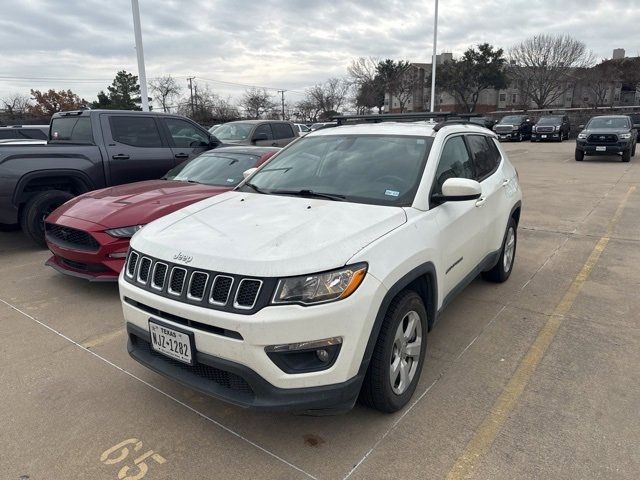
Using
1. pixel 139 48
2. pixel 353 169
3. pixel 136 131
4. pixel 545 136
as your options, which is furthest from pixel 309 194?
pixel 545 136

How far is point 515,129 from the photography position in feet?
98.8

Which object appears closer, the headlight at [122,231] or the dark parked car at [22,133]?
the headlight at [122,231]

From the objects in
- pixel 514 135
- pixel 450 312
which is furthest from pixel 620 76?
pixel 450 312

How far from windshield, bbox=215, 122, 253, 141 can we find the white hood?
9.24 metres

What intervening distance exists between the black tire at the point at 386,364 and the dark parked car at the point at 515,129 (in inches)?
1188

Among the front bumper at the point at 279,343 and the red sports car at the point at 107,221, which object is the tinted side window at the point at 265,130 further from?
the front bumper at the point at 279,343

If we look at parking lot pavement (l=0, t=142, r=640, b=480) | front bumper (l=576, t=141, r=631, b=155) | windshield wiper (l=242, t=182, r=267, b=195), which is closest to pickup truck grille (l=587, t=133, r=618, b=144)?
front bumper (l=576, t=141, r=631, b=155)

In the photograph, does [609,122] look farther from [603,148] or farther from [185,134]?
[185,134]

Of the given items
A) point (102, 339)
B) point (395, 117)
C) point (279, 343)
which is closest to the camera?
point (279, 343)

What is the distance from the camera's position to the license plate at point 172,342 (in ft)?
8.02

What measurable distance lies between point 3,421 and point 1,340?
4.29ft

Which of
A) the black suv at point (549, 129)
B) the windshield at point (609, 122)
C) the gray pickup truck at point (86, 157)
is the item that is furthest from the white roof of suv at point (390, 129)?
the black suv at point (549, 129)

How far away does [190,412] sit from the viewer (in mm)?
2906

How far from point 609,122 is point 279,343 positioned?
2018cm
